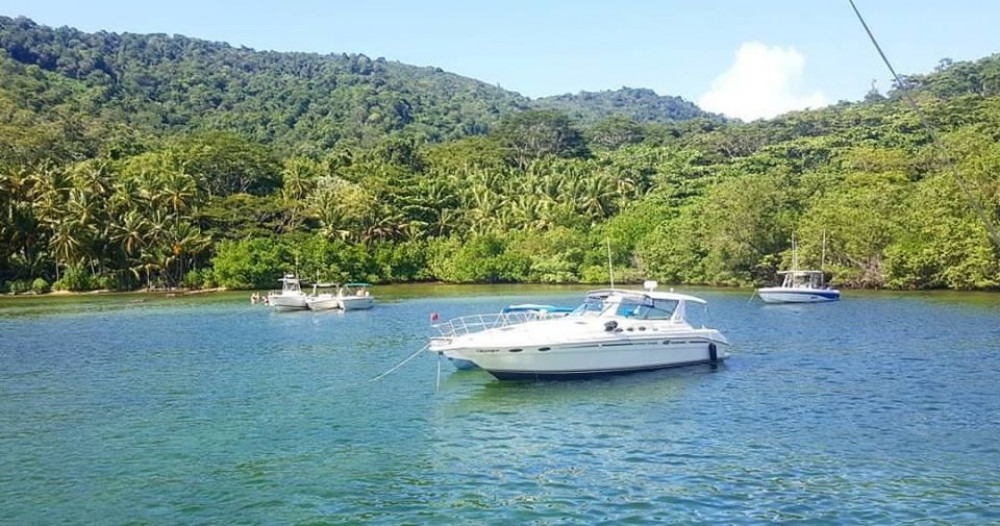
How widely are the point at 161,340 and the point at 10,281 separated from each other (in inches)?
2462

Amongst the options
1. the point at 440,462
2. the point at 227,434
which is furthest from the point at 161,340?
the point at 440,462

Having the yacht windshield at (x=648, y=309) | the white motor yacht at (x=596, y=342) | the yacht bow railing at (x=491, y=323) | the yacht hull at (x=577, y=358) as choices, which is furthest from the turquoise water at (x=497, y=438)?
the yacht windshield at (x=648, y=309)

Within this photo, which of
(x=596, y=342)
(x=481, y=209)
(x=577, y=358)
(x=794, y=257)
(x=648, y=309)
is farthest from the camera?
Result: (x=481, y=209)

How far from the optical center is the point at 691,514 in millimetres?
16109

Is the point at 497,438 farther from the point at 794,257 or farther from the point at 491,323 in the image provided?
the point at 794,257

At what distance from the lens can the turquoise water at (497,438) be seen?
55.2 ft

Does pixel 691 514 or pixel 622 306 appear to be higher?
pixel 622 306

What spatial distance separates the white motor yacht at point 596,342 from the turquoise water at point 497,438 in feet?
2.15

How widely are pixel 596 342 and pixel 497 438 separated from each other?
914 cm

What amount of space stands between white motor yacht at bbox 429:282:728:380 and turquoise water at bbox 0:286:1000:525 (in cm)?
66

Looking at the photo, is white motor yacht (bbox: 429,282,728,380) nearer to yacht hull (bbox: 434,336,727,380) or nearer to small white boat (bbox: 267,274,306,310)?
A: yacht hull (bbox: 434,336,727,380)

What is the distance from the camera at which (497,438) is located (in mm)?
22562

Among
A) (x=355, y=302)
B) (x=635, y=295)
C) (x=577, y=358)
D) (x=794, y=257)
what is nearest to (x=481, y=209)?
(x=794, y=257)

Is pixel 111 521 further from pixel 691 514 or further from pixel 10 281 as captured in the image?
pixel 10 281
